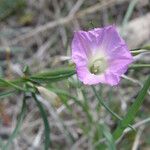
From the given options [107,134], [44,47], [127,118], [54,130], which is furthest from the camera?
[44,47]

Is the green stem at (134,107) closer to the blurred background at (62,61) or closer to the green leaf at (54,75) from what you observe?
the green leaf at (54,75)

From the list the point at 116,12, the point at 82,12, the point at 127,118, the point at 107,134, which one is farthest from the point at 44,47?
the point at 127,118

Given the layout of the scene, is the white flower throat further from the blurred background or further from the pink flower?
the blurred background

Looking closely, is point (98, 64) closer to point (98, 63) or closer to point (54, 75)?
point (98, 63)

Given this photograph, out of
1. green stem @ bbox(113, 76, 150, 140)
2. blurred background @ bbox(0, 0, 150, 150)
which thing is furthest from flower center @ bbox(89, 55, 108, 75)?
blurred background @ bbox(0, 0, 150, 150)

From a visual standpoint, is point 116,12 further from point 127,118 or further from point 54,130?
point 127,118

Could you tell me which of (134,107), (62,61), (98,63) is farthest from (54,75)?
(62,61)

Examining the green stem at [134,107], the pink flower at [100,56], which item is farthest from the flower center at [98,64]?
the green stem at [134,107]
